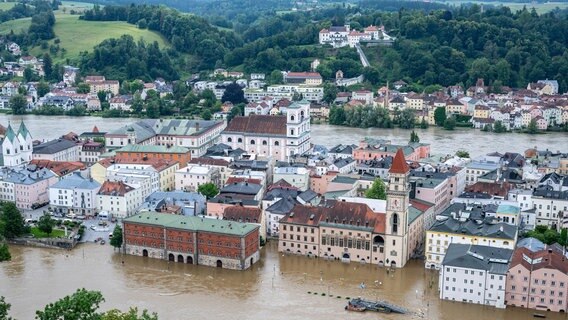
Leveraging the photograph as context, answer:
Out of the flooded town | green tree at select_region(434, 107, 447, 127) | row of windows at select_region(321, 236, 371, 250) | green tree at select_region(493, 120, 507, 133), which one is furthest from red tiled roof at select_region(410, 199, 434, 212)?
green tree at select_region(434, 107, 447, 127)

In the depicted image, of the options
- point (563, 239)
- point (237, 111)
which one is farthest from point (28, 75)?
point (563, 239)

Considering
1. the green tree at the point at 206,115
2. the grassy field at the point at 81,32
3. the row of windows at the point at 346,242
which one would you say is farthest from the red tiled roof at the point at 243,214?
the grassy field at the point at 81,32

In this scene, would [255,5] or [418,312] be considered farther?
[255,5]

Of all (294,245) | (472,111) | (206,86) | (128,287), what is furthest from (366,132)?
(128,287)

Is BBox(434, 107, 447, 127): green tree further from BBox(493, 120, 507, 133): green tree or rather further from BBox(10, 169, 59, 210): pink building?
BBox(10, 169, 59, 210): pink building

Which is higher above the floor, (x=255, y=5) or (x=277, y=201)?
(x=255, y=5)

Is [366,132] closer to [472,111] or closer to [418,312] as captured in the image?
[472,111]
